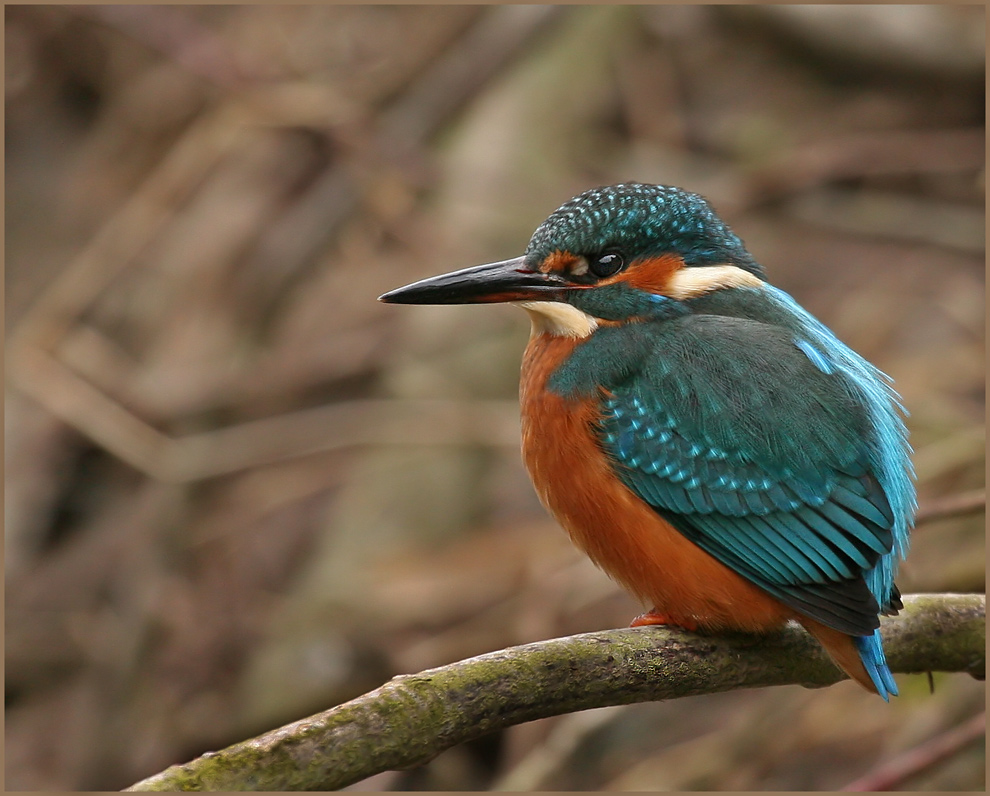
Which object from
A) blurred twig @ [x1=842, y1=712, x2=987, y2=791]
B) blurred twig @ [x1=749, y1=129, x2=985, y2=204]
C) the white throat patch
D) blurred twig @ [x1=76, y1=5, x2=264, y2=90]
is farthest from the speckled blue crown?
blurred twig @ [x1=76, y1=5, x2=264, y2=90]

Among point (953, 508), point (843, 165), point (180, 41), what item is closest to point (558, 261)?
point (953, 508)

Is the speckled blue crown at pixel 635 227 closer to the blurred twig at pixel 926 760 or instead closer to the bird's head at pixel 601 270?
the bird's head at pixel 601 270

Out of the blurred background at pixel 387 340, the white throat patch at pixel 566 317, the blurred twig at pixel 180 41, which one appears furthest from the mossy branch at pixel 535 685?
the blurred twig at pixel 180 41

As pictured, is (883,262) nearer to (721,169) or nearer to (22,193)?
(721,169)

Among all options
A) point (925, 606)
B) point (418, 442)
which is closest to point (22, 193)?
point (418, 442)

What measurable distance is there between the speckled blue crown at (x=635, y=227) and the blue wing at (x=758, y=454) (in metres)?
0.24

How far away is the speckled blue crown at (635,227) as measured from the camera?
2.67m

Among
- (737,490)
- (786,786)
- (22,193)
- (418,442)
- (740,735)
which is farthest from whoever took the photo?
(22,193)

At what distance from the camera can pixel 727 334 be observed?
2566 mm

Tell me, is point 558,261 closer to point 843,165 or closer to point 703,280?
point 703,280

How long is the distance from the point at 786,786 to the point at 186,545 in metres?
2.62

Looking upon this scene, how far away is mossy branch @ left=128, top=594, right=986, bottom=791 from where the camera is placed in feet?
5.29

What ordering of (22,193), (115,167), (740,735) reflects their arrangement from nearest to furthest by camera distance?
(740,735)
(115,167)
(22,193)

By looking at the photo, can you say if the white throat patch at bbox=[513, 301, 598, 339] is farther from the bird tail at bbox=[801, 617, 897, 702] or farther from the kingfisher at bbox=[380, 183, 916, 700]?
the bird tail at bbox=[801, 617, 897, 702]
